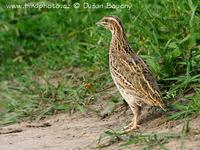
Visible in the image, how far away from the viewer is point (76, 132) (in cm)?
705

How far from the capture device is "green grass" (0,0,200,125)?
24.5 ft

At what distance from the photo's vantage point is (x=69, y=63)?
31.6 ft

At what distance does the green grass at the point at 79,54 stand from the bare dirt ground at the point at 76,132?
193 mm

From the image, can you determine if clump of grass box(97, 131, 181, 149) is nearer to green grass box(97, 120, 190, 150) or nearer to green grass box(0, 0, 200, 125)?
green grass box(97, 120, 190, 150)

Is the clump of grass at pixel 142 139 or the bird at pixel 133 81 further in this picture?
the bird at pixel 133 81

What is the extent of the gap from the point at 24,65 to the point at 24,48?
78 centimetres

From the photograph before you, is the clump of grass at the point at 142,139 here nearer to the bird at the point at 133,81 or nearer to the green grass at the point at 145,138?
the green grass at the point at 145,138

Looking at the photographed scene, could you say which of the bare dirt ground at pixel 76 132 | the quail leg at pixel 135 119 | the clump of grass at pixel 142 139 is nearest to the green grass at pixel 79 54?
the bare dirt ground at pixel 76 132

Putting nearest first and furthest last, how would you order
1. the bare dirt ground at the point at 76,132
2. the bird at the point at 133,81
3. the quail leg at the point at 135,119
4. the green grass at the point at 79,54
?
1. the bare dirt ground at the point at 76,132
2. the bird at the point at 133,81
3. the quail leg at the point at 135,119
4. the green grass at the point at 79,54

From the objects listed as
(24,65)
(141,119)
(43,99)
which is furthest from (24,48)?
(141,119)

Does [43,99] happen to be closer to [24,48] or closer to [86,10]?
[86,10]

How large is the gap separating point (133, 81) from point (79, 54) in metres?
2.93

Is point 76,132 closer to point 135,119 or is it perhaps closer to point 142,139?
point 135,119

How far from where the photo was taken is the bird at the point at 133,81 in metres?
6.50
